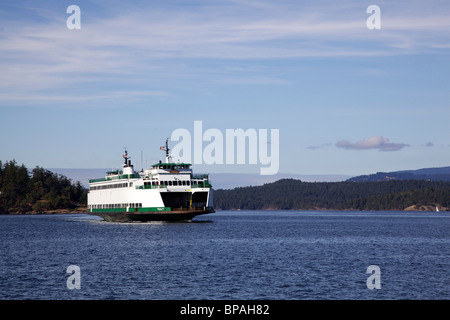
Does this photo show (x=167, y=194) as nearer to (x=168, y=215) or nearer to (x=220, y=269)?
(x=168, y=215)

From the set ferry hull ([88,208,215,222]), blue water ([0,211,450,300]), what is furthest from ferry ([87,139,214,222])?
blue water ([0,211,450,300])

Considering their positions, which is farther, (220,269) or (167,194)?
(167,194)

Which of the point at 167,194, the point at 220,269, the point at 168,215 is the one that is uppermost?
the point at 167,194

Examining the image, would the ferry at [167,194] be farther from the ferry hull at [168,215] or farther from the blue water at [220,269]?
the blue water at [220,269]

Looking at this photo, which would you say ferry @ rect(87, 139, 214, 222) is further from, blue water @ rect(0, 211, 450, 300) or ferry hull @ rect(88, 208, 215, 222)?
blue water @ rect(0, 211, 450, 300)

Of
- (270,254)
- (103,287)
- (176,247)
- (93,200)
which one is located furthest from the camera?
(93,200)

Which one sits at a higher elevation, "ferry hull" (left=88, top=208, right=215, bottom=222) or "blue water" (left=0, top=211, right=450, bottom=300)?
"ferry hull" (left=88, top=208, right=215, bottom=222)

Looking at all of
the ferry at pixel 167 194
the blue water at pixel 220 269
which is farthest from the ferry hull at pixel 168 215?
the blue water at pixel 220 269

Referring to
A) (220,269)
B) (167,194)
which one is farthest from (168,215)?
(220,269)

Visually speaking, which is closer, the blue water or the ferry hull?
the blue water
